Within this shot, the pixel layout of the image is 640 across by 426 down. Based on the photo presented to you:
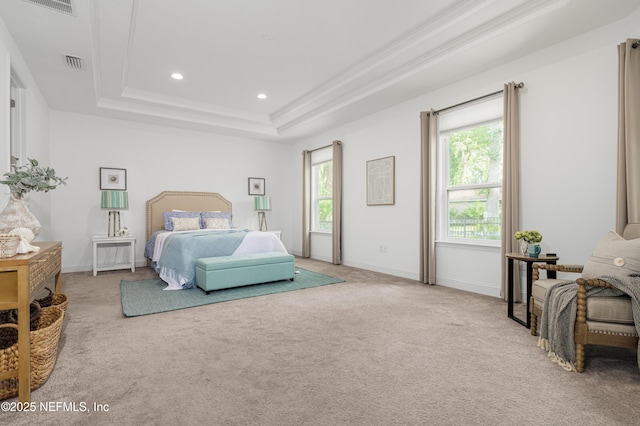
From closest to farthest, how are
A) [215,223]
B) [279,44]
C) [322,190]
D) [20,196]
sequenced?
[20,196]
[279,44]
[215,223]
[322,190]

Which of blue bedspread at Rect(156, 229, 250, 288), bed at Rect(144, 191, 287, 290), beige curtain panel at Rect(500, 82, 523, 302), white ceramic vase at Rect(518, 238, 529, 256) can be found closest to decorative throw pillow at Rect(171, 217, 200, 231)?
bed at Rect(144, 191, 287, 290)

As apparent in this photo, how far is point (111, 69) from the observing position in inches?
166

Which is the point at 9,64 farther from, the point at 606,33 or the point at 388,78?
the point at 606,33

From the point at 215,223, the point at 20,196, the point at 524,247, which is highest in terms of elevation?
the point at 20,196

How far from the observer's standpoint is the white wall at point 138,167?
552 cm

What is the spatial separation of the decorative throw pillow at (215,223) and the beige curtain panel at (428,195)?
3.73 metres

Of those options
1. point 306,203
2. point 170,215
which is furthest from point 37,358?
point 306,203

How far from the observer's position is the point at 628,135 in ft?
8.91

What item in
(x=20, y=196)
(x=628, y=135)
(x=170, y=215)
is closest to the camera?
(x=20, y=196)

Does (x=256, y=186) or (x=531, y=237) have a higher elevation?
(x=256, y=186)

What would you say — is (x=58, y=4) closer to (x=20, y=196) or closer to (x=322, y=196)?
(x=20, y=196)

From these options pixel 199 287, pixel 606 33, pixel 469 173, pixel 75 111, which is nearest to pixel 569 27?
pixel 606 33

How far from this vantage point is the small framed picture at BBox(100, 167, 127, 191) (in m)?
5.80

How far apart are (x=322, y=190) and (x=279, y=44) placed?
3.74 m
